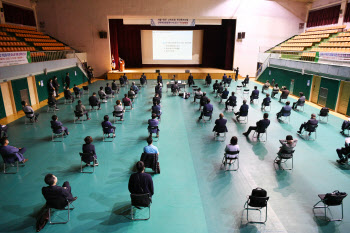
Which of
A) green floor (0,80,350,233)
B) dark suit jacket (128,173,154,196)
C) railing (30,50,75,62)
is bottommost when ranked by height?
green floor (0,80,350,233)

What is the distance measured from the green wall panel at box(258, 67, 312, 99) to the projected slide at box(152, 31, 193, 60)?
29.9 feet

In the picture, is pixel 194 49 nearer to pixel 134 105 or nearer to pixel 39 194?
pixel 134 105

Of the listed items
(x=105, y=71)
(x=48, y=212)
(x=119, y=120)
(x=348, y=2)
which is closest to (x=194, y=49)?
(x=105, y=71)

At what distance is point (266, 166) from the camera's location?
736cm

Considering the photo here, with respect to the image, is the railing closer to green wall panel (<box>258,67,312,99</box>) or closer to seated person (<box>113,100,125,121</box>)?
seated person (<box>113,100,125,121</box>)

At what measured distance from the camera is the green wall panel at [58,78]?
50.8 ft

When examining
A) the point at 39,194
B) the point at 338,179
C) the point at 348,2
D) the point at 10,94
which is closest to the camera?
the point at 39,194

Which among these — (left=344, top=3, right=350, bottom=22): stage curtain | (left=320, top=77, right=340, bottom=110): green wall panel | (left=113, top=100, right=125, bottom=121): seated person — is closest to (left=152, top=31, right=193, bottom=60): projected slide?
(left=344, top=3, right=350, bottom=22): stage curtain

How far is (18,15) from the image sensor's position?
20.6 meters

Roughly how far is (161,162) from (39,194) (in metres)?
3.47

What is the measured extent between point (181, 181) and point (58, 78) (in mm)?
15551

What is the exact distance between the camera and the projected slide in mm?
26062

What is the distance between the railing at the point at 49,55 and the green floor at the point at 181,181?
6405mm

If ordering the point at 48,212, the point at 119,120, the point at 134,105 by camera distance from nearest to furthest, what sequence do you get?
the point at 48,212, the point at 119,120, the point at 134,105
